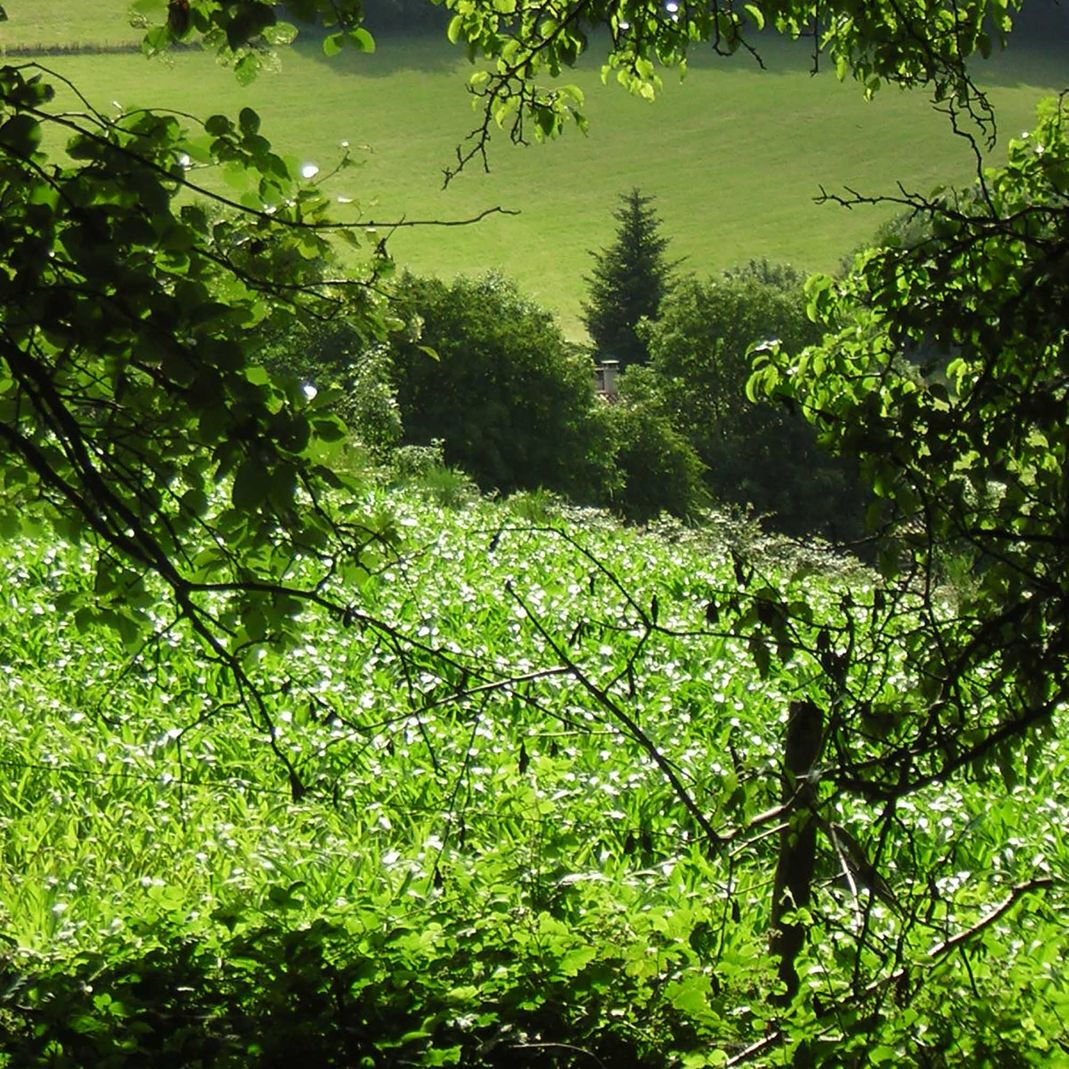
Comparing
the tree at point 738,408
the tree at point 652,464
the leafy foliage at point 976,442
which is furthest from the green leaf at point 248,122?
the tree at point 738,408

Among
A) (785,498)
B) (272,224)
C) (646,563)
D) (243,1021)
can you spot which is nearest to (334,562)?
(272,224)

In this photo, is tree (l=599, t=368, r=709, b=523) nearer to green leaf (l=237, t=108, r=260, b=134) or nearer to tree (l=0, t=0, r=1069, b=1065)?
tree (l=0, t=0, r=1069, b=1065)

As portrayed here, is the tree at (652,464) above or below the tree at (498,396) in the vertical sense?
below

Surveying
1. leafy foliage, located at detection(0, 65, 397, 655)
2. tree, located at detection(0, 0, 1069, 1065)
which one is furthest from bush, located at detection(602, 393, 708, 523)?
leafy foliage, located at detection(0, 65, 397, 655)

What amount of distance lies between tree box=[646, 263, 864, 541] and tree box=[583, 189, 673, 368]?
10366mm

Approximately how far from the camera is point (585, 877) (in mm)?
3566

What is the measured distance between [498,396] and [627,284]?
28.3 meters

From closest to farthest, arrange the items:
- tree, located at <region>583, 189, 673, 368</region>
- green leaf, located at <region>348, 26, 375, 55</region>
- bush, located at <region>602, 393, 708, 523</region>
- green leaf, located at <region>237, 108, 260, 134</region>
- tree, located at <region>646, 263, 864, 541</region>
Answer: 1. green leaf, located at <region>237, 108, 260, 134</region>
2. green leaf, located at <region>348, 26, 375, 55</region>
3. bush, located at <region>602, 393, 708, 523</region>
4. tree, located at <region>646, 263, 864, 541</region>
5. tree, located at <region>583, 189, 673, 368</region>

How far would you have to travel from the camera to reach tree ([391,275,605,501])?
107 feet

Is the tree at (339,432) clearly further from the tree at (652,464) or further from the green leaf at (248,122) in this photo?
the tree at (652,464)

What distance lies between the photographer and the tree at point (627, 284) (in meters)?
60.4

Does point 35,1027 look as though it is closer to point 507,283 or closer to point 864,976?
point 864,976

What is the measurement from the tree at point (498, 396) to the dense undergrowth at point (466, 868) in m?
23.8

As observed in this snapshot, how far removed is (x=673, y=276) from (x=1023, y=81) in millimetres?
29993
